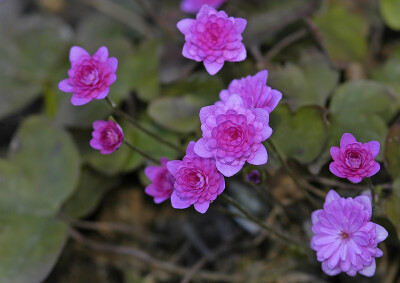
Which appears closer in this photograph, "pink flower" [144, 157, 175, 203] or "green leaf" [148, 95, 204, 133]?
"pink flower" [144, 157, 175, 203]

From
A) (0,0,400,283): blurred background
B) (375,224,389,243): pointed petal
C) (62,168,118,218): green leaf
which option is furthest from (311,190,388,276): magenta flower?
(62,168,118,218): green leaf

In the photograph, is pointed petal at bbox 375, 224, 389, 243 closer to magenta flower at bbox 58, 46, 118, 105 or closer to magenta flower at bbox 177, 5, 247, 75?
magenta flower at bbox 177, 5, 247, 75

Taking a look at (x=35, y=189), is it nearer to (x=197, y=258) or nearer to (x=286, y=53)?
(x=197, y=258)

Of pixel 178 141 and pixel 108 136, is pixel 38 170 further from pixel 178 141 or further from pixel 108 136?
pixel 108 136

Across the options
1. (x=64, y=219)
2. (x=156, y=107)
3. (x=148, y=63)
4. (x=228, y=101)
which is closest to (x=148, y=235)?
(x=64, y=219)

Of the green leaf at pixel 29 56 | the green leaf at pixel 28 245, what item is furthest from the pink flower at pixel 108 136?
the green leaf at pixel 29 56

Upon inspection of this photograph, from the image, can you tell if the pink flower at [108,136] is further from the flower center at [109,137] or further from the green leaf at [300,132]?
the green leaf at [300,132]
